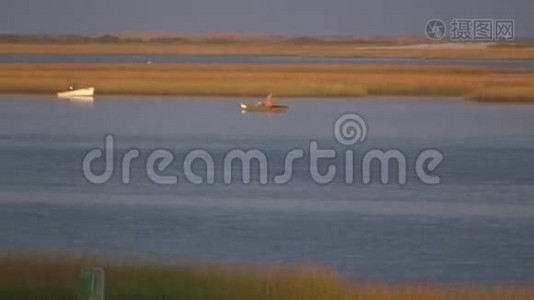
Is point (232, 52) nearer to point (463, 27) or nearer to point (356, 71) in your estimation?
point (356, 71)

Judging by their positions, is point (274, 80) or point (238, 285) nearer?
point (238, 285)

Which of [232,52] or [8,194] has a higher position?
[232,52]

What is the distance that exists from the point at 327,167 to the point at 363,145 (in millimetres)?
169

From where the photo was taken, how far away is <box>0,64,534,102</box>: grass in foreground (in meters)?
3.94

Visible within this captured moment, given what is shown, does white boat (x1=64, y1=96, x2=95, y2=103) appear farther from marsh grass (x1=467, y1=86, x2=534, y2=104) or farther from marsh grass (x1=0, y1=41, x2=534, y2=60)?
marsh grass (x1=467, y1=86, x2=534, y2=104)

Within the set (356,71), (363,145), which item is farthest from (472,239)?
(356,71)

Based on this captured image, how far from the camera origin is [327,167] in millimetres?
3900
